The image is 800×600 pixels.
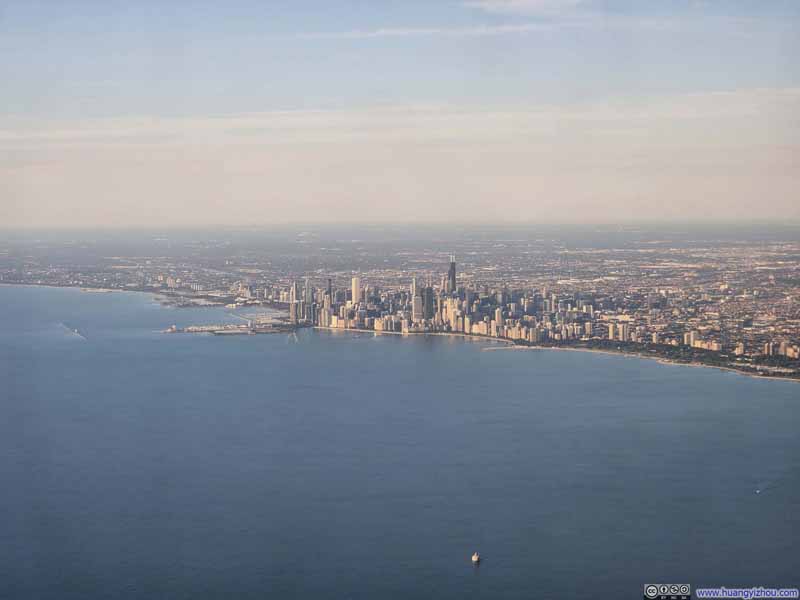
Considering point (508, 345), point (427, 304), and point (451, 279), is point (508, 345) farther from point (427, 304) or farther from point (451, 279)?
point (451, 279)

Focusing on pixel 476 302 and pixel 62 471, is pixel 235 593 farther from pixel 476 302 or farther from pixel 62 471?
pixel 476 302

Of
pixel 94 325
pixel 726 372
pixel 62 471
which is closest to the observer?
pixel 62 471

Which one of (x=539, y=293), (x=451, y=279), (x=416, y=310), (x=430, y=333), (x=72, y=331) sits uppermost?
(x=451, y=279)

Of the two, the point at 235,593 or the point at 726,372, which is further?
the point at 726,372

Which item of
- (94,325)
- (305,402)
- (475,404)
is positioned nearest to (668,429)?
(475,404)

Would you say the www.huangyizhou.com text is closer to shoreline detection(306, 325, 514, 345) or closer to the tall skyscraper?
shoreline detection(306, 325, 514, 345)

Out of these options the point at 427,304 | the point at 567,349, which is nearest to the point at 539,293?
the point at 427,304

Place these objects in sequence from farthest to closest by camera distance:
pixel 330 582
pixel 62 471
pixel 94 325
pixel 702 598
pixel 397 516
Answer: pixel 94 325 < pixel 62 471 < pixel 397 516 < pixel 330 582 < pixel 702 598

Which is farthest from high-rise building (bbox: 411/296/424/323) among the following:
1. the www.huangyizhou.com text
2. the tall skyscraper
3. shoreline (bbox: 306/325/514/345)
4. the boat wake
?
the www.huangyizhou.com text
